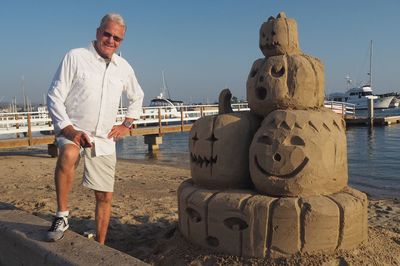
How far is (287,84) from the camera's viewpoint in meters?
3.66

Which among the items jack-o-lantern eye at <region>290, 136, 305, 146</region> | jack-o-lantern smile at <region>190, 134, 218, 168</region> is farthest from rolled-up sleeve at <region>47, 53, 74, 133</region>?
jack-o-lantern eye at <region>290, 136, 305, 146</region>

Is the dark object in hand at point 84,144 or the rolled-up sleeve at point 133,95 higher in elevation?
the rolled-up sleeve at point 133,95

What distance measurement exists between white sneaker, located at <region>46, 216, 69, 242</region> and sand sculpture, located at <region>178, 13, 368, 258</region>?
41.7 inches

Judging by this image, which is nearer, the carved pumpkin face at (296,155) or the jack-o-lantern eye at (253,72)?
the carved pumpkin face at (296,155)

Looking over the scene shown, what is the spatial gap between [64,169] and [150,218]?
8.55 ft

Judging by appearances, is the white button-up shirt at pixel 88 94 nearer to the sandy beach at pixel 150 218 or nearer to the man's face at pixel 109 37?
the man's face at pixel 109 37

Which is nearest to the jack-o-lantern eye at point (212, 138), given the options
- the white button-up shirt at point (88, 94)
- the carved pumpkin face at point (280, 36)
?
the white button-up shirt at point (88, 94)

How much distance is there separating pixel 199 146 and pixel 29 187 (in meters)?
5.79

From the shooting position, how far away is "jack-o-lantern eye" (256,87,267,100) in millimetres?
3752

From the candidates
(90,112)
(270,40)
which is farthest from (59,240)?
(270,40)

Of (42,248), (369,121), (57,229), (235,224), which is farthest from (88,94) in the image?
(369,121)

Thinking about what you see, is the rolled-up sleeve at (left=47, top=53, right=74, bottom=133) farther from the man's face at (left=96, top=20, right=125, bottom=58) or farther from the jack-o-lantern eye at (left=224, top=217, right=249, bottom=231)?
the jack-o-lantern eye at (left=224, top=217, right=249, bottom=231)

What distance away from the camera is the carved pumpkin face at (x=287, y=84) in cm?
366

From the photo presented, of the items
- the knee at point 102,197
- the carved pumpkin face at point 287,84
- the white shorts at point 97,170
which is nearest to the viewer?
the white shorts at point 97,170
